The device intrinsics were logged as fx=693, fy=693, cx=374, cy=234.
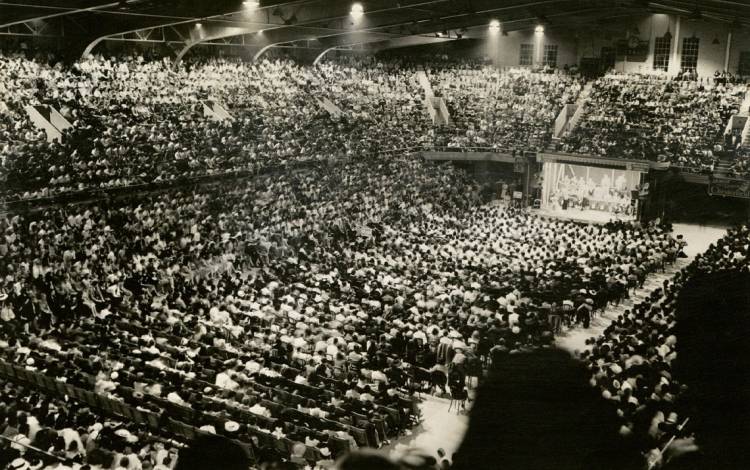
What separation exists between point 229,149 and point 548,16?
72.9 ft

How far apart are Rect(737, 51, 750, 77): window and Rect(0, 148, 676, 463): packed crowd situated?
17.6m

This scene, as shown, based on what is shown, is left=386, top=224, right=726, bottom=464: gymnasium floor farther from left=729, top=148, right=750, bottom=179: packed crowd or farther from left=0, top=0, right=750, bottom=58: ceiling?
left=729, top=148, right=750, bottom=179: packed crowd

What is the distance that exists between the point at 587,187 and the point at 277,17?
20.2 m

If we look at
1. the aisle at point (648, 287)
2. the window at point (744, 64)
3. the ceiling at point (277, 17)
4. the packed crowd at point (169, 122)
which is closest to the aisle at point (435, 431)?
the aisle at point (648, 287)

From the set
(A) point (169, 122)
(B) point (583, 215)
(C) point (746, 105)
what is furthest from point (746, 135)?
(A) point (169, 122)

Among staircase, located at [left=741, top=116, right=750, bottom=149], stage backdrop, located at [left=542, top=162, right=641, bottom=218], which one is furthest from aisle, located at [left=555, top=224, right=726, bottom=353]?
staircase, located at [left=741, top=116, right=750, bottom=149]

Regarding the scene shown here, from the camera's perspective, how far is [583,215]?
40.1 m

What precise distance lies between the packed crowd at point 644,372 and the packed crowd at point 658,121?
59.9 ft

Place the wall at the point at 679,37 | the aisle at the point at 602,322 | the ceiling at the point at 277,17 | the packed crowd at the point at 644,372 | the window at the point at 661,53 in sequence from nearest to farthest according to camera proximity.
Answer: the packed crowd at the point at 644,372, the aisle at the point at 602,322, the ceiling at the point at 277,17, the wall at the point at 679,37, the window at the point at 661,53

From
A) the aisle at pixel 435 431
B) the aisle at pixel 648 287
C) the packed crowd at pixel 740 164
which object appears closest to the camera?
the aisle at pixel 435 431

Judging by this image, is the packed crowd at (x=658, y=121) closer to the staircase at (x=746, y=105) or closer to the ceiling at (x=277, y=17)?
the staircase at (x=746, y=105)

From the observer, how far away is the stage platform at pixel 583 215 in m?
39.0

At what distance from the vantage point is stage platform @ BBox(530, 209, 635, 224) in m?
39.0

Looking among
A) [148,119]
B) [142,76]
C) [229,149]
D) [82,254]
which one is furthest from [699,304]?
[142,76]
